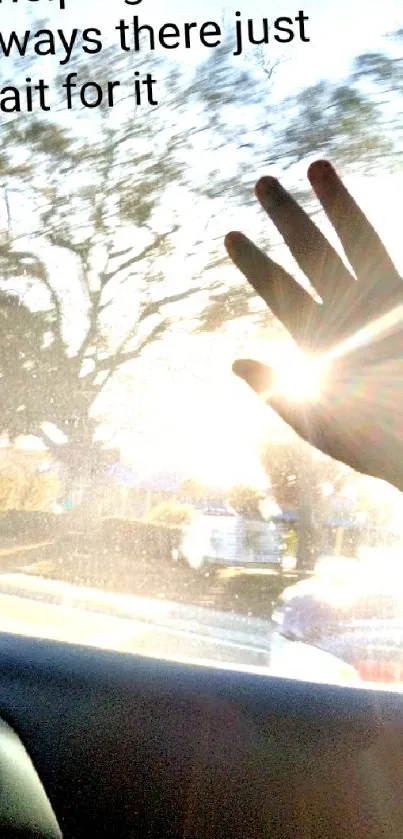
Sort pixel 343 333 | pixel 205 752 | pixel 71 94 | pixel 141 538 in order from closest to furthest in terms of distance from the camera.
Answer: pixel 343 333
pixel 205 752
pixel 71 94
pixel 141 538

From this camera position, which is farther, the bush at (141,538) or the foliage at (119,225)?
the bush at (141,538)

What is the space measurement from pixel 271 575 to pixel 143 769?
2.28 meters

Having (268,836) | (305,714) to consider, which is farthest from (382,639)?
(268,836)

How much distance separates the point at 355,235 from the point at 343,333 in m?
0.14

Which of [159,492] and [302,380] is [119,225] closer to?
[159,492]

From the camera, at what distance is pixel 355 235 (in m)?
1.30

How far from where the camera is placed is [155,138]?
355 cm

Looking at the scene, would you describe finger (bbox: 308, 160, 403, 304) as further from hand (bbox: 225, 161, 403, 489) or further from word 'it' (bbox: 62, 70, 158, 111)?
word 'it' (bbox: 62, 70, 158, 111)

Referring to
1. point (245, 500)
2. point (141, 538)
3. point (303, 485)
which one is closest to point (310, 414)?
point (303, 485)

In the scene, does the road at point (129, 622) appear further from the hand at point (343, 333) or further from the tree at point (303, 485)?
the hand at point (343, 333)

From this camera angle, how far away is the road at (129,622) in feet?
10.7

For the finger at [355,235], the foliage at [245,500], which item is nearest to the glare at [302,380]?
the finger at [355,235]

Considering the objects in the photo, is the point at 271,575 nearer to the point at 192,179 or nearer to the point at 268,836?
the point at 192,179

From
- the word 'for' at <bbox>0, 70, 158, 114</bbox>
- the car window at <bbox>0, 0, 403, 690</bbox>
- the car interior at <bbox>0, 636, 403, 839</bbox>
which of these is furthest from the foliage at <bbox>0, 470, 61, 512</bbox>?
the car interior at <bbox>0, 636, 403, 839</bbox>
